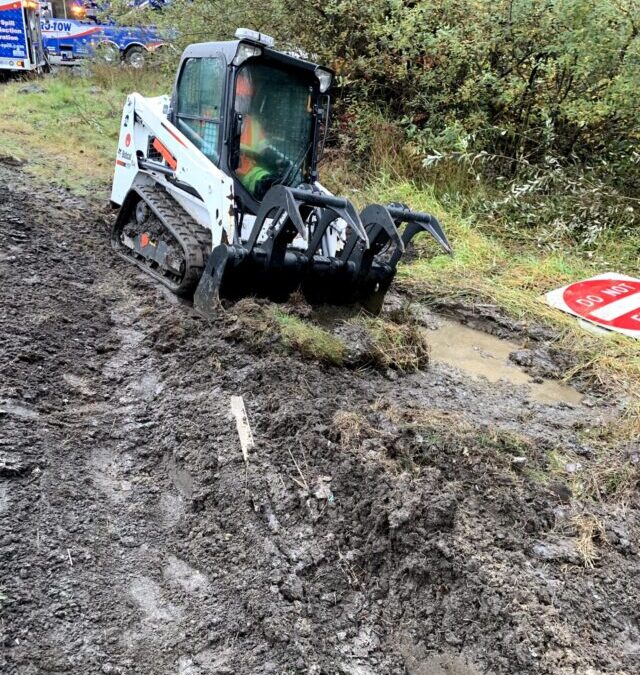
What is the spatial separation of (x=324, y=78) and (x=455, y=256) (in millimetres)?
2517

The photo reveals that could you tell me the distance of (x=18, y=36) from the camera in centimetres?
1653

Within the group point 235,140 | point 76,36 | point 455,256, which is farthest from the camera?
point 76,36

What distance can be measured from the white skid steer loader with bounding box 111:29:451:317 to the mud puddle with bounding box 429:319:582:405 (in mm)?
691

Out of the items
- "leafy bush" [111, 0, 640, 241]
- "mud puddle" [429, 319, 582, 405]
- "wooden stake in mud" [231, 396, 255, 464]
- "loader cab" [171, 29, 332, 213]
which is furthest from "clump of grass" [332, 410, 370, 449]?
"leafy bush" [111, 0, 640, 241]

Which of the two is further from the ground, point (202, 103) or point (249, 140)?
point (202, 103)

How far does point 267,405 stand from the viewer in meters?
3.66

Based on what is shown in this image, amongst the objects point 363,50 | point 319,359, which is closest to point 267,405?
point 319,359

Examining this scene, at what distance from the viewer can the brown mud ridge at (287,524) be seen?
7.77 feet

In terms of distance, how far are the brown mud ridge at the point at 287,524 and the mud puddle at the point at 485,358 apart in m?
0.43

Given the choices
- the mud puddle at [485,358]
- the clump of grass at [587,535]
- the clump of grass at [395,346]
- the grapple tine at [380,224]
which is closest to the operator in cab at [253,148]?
the grapple tine at [380,224]

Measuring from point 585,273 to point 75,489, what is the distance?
226 inches

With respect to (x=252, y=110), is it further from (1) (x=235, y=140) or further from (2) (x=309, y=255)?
(2) (x=309, y=255)

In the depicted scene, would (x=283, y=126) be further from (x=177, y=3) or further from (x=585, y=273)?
(x=177, y=3)

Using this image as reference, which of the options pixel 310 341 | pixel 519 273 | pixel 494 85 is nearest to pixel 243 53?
pixel 310 341
